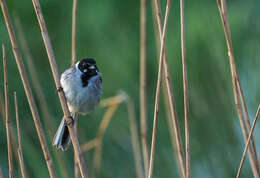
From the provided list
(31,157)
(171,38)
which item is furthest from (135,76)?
(31,157)

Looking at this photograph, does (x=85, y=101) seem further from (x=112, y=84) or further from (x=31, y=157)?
(x=112, y=84)

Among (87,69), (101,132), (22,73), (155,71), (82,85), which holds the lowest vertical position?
(155,71)

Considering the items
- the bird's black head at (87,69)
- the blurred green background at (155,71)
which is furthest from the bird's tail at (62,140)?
the blurred green background at (155,71)

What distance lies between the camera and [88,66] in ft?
11.2

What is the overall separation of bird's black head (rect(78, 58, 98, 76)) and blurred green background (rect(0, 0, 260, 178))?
5.85 ft

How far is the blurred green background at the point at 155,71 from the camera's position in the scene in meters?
5.35

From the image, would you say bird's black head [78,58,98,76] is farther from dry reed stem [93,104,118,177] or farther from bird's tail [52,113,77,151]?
bird's tail [52,113,77,151]

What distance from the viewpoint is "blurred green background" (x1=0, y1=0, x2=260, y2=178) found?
535cm

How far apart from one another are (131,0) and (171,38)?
1025 mm

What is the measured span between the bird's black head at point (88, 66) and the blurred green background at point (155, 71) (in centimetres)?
178

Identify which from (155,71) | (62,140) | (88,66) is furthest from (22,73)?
(155,71)

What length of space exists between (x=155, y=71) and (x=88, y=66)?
8.74ft

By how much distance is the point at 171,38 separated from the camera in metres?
5.85

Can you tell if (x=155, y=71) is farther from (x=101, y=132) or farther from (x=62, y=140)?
(x=62, y=140)
